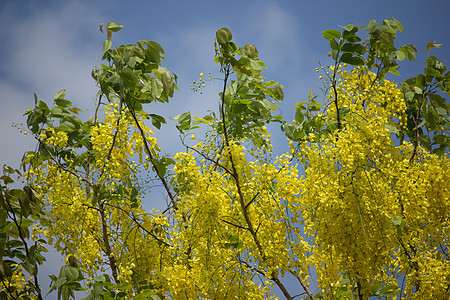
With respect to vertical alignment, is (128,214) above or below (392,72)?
Result: below

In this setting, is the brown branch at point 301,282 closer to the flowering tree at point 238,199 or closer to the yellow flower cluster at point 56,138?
the flowering tree at point 238,199

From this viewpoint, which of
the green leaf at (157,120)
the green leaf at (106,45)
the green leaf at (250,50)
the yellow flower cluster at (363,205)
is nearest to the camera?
the yellow flower cluster at (363,205)

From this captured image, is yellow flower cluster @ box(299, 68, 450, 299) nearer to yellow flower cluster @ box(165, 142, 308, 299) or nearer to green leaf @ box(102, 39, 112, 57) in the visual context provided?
yellow flower cluster @ box(165, 142, 308, 299)

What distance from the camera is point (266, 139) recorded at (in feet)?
6.90

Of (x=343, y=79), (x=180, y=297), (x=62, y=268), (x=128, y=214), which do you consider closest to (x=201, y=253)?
(x=180, y=297)

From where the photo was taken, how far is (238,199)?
1.95m

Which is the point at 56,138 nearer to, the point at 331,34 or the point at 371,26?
the point at 331,34

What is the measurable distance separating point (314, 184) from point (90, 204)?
3.59 ft

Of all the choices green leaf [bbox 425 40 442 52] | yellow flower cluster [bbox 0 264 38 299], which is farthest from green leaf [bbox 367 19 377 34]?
yellow flower cluster [bbox 0 264 38 299]

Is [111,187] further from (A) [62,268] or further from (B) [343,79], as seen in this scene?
(B) [343,79]

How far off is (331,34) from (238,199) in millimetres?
894

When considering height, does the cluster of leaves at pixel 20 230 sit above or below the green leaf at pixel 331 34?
below

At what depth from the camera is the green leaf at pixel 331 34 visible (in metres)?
2.11

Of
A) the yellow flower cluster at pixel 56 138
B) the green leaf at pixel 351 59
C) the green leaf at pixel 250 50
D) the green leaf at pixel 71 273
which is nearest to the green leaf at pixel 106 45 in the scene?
the yellow flower cluster at pixel 56 138
